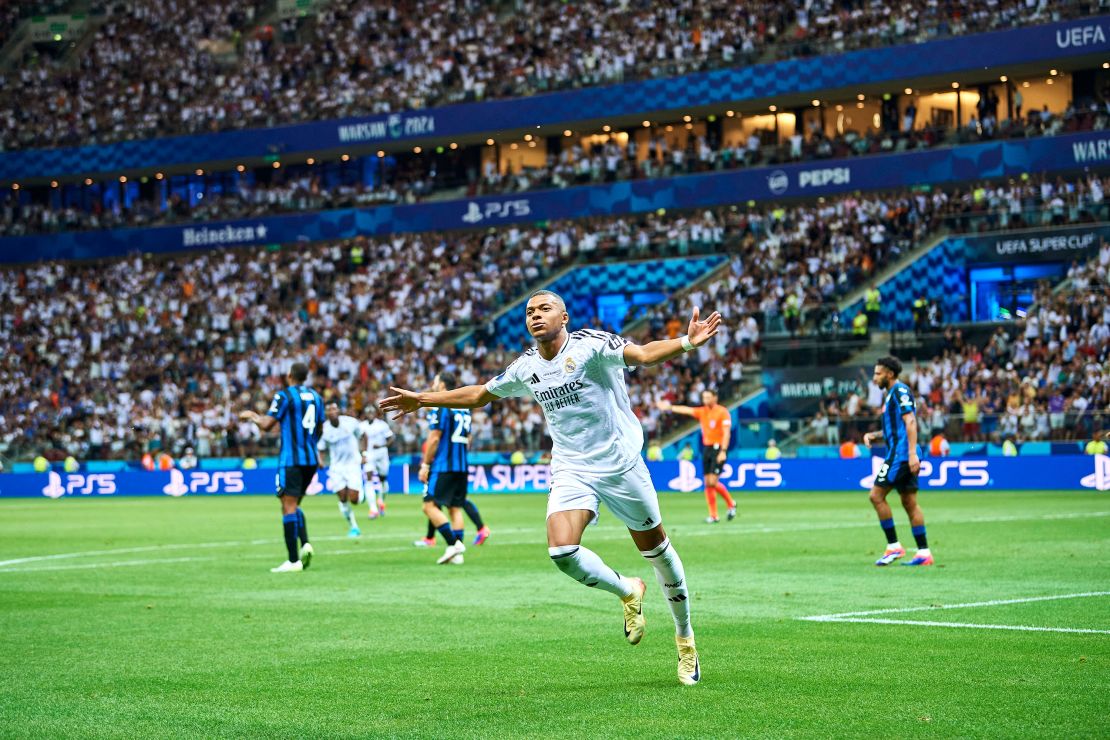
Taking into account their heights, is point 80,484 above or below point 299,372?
below

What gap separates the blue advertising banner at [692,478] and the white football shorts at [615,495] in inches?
829

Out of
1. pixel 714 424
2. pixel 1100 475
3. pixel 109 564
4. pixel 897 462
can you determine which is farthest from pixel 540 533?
pixel 1100 475

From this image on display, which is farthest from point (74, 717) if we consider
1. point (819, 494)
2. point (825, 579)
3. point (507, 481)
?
point (507, 481)

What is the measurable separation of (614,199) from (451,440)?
3805 centimetres

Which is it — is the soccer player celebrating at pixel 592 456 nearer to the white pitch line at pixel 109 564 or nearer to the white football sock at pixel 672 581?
the white football sock at pixel 672 581

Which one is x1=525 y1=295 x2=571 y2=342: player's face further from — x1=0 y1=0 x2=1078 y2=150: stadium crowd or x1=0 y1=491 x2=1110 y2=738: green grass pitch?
x1=0 y1=0 x2=1078 y2=150: stadium crowd

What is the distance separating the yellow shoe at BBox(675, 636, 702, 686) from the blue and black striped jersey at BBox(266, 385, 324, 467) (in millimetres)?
9825

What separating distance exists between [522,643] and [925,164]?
140 ft

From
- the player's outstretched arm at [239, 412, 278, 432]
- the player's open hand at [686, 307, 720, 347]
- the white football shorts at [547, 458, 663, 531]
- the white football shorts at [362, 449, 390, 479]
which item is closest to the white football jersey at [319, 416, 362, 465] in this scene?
the white football shorts at [362, 449, 390, 479]

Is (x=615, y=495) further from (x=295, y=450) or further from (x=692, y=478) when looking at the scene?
(x=692, y=478)

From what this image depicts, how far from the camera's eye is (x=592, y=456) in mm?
9516

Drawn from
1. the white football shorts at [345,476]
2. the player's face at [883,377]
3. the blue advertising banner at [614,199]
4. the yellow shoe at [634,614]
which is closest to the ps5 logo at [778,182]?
the blue advertising banner at [614,199]

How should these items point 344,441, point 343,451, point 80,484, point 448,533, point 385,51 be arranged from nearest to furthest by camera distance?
1. point 448,533
2. point 343,451
3. point 344,441
4. point 80,484
5. point 385,51

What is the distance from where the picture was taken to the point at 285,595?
586 inches
